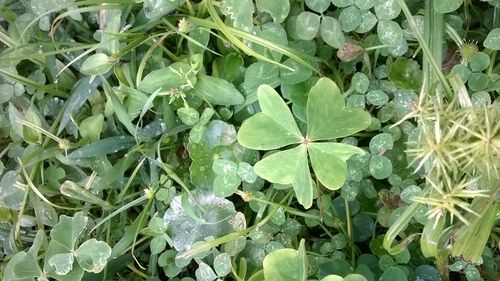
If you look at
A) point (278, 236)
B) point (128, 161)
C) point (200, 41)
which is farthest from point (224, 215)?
point (200, 41)

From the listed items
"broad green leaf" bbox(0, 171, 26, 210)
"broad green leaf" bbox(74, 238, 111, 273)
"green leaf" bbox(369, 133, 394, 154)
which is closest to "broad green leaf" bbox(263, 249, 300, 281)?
"green leaf" bbox(369, 133, 394, 154)

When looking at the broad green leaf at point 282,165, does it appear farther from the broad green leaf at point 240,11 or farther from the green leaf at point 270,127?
the broad green leaf at point 240,11

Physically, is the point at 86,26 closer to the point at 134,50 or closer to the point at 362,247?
the point at 134,50

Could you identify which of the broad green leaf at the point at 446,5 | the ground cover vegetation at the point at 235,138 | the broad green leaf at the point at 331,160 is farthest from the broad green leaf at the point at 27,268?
the broad green leaf at the point at 446,5

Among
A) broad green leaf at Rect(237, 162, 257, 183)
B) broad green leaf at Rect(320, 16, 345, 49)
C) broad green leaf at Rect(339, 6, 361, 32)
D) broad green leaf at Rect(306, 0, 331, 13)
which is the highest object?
broad green leaf at Rect(306, 0, 331, 13)

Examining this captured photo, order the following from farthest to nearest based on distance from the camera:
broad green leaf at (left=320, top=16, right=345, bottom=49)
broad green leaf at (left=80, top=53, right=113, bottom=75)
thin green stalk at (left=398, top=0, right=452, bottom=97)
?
broad green leaf at (left=80, top=53, right=113, bottom=75) < broad green leaf at (left=320, top=16, right=345, bottom=49) < thin green stalk at (left=398, top=0, right=452, bottom=97)

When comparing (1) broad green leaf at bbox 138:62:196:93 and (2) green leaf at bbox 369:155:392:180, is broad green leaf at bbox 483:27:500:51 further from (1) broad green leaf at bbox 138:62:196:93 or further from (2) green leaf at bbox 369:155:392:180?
(1) broad green leaf at bbox 138:62:196:93

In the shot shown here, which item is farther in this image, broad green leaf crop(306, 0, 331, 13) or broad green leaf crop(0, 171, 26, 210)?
broad green leaf crop(0, 171, 26, 210)
